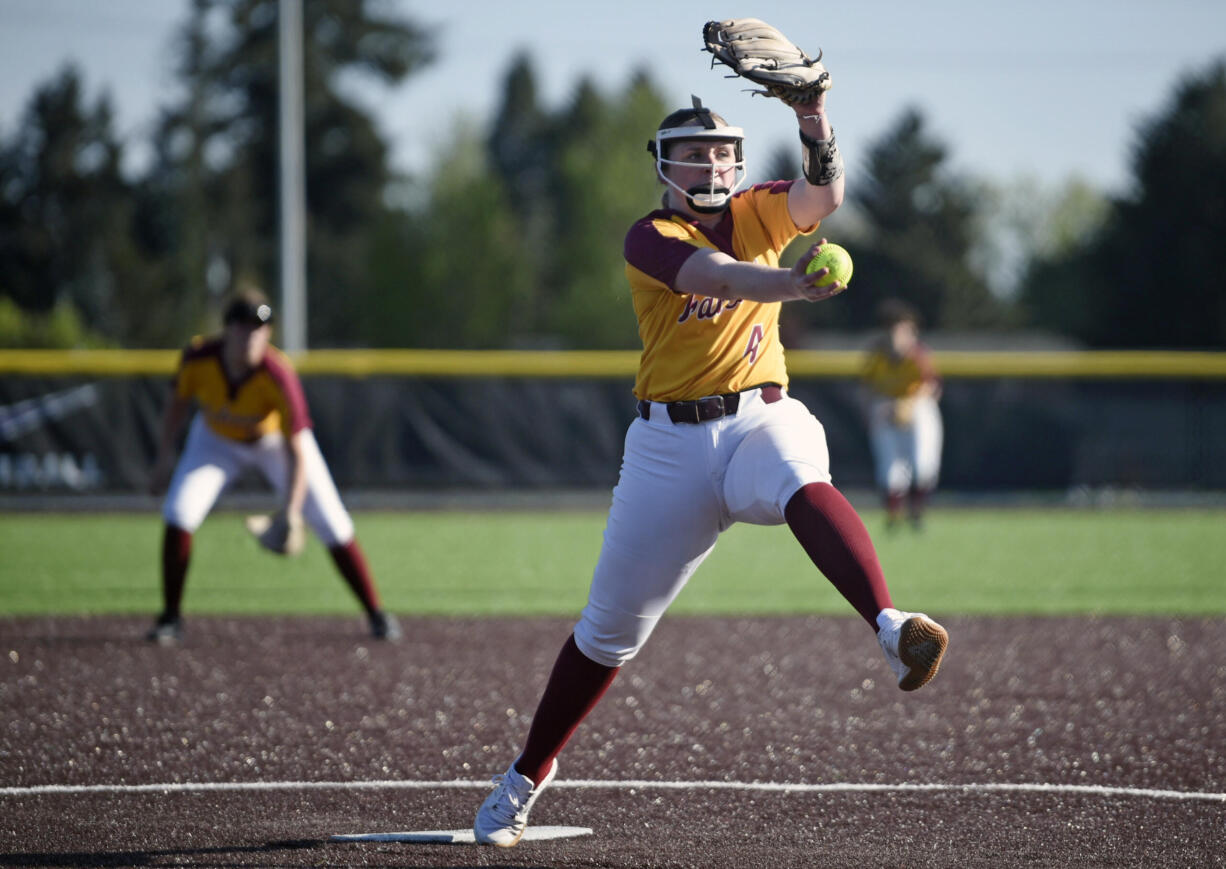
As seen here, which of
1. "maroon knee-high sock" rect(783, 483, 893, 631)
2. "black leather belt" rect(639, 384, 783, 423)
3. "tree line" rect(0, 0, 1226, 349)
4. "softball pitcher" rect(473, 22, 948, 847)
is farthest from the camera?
"tree line" rect(0, 0, 1226, 349)

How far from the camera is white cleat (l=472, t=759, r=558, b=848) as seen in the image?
445cm

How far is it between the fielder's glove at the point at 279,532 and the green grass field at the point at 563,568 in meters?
2.05

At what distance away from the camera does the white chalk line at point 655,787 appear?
5.13 meters

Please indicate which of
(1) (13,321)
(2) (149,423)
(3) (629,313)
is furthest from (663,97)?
(2) (149,423)

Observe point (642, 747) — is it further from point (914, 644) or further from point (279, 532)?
point (279, 532)

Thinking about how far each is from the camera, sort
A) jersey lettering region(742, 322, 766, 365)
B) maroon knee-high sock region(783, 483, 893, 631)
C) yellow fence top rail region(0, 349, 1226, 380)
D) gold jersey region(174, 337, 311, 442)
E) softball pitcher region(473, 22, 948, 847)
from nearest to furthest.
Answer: maroon knee-high sock region(783, 483, 893, 631), softball pitcher region(473, 22, 948, 847), jersey lettering region(742, 322, 766, 365), gold jersey region(174, 337, 311, 442), yellow fence top rail region(0, 349, 1226, 380)

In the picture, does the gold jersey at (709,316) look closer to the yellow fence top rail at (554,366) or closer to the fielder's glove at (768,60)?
the fielder's glove at (768,60)

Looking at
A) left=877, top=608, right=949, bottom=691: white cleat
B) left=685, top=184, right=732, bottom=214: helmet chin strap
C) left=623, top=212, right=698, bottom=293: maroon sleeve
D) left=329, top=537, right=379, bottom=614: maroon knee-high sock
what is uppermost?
left=685, top=184, right=732, bottom=214: helmet chin strap

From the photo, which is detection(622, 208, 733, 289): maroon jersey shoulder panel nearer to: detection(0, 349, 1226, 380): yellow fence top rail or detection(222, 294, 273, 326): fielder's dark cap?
detection(222, 294, 273, 326): fielder's dark cap

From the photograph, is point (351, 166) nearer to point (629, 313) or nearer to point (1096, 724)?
point (629, 313)

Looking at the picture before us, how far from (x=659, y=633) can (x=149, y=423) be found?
1204cm

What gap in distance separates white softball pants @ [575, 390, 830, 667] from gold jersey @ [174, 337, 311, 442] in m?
4.35

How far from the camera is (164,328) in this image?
50.8 metres

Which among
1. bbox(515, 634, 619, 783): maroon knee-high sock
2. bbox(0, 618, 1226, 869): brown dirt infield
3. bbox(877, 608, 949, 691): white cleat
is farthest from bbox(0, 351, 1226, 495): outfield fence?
bbox(877, 608, 949, 691): white cleat
